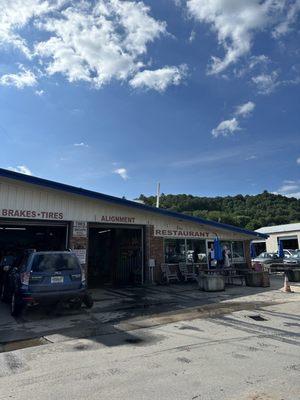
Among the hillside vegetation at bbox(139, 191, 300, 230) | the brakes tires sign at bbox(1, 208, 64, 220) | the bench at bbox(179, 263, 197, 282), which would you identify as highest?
the hillside vegetation at bbox(139, 191, 300, 230)

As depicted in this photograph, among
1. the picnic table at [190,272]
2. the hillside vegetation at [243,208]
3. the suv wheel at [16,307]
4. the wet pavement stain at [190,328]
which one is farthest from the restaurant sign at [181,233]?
the hillside vegetation at [243,208]

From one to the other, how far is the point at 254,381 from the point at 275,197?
89186mm

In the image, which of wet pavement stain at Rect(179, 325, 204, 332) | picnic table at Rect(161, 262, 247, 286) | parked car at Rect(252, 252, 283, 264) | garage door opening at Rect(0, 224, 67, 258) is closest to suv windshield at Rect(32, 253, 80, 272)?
wet pavement stain at Rect(179, 325, 204, 332)

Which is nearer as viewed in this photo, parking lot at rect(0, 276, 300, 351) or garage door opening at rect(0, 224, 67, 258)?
parking lot at rect(0, 276, 300, 351)

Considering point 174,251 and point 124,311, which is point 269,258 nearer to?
point 174,251

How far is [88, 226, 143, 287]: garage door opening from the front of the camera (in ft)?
62.3

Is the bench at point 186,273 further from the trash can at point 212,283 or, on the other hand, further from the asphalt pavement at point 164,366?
the asphalt pavement at point 164,366

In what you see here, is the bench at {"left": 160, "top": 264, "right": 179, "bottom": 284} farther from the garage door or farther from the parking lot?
the garage door

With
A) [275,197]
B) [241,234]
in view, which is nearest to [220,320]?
[241,234]

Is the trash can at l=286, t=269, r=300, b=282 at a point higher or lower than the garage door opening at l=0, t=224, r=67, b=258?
lower

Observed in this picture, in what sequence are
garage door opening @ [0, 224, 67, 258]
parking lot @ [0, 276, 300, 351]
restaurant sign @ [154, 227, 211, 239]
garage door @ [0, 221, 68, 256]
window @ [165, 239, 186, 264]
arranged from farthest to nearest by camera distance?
garage door opening @ [0, 224, 67, 258] → garage door @ [0, 221, 68, 256] → window @ [165, 239, 186, 264] → restaurant sign @ [154, 227, 211, 239] → parking lot @ [0, 276, 300, 351]

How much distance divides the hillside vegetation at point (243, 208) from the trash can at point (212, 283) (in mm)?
39442

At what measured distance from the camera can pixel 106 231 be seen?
71.6 ft

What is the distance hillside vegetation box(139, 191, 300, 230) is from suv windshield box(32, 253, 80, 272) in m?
44.9
